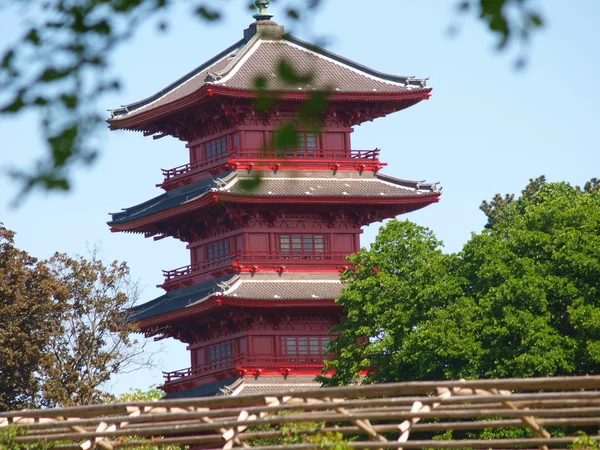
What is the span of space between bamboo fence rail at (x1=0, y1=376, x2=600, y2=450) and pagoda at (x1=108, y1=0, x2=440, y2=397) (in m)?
20.7

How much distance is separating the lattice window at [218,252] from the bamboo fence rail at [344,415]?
76.8 feet

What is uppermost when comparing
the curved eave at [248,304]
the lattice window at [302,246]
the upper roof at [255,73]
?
the upper roof at [255,73]

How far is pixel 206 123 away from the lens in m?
51.2

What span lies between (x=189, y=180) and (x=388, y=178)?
7.11 metres

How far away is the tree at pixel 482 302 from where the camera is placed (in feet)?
137

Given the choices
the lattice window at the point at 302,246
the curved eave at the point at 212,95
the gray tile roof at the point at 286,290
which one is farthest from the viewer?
the lattice window at the point at 302,246

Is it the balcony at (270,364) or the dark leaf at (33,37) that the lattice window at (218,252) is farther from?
the dark leaf at (33,37)

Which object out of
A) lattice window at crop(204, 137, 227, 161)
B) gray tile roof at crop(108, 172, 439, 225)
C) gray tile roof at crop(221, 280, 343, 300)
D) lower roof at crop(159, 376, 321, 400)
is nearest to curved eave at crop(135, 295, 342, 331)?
gray tile roof at crop(221, 280, 343, 300)

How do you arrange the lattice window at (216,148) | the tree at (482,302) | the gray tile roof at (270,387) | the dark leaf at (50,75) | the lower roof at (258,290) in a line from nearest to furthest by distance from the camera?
the dark leaf at (50,75) → the tree at (482,302) → the gray tile roof at (270,387) → the lower roof at (258,290) → the lattice window at (216,148)

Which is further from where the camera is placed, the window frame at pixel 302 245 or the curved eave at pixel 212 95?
the window frame at pixel 302 245

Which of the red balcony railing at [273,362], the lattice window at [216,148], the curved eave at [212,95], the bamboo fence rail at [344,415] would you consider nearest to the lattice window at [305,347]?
the red balcony railing at [273,362]

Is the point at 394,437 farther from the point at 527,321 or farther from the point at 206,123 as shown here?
the point at 206,123

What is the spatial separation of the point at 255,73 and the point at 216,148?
11.9ft

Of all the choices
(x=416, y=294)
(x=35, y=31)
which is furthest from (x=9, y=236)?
(x=35, y=31)
